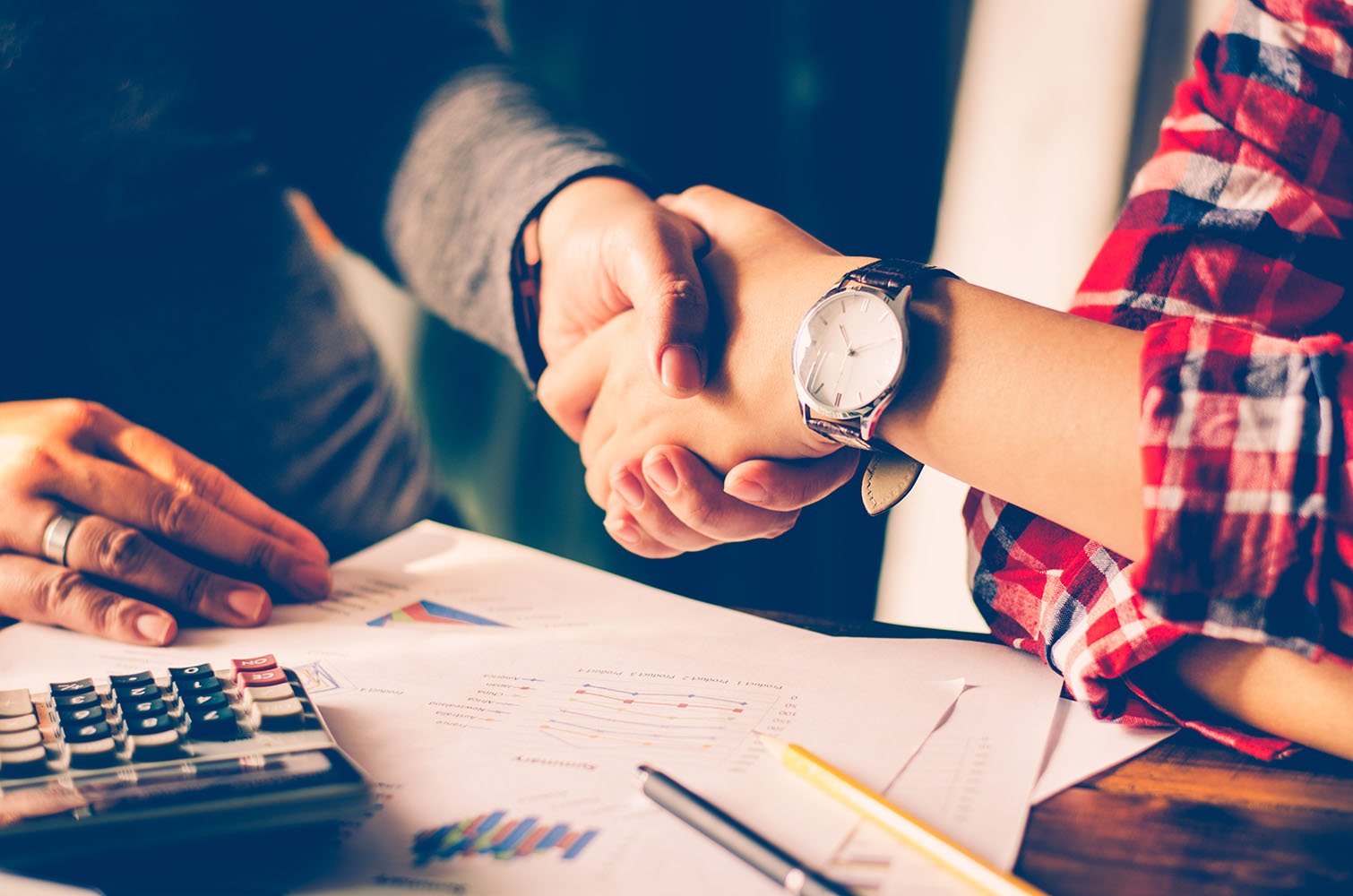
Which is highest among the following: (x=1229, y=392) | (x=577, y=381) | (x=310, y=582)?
(x=1229, y=392)

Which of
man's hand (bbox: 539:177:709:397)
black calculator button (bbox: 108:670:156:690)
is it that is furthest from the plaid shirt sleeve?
black calculator button (bbox: 108:670:156:690)

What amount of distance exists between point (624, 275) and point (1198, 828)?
489 mm

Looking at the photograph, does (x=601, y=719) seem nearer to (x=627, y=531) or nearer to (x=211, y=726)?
(x=211, y=726)

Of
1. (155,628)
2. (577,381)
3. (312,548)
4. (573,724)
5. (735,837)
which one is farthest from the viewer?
(577,381)

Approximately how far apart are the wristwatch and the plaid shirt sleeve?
0.37 feet

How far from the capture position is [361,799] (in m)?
0.39

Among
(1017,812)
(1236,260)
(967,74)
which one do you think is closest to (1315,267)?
(1236,260)

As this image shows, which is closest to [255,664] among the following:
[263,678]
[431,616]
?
[263,678]

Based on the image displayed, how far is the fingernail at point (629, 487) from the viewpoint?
0.72 meters

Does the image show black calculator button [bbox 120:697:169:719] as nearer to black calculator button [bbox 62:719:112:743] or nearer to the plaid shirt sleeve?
black calculator button [bbox 62:719:112:743]

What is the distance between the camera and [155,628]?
1.93 ft

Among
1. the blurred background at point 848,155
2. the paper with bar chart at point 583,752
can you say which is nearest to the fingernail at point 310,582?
the paper with bar chart at point 583,752

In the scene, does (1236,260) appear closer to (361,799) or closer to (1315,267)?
(1315,267)

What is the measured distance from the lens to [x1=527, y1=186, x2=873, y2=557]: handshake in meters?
0.64
